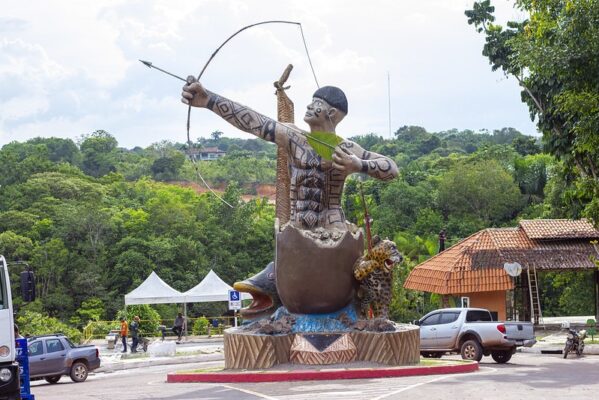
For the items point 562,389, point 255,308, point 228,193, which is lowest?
point 562,389

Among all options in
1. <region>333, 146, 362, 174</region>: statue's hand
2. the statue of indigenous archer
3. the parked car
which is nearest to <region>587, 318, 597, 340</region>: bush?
the statue of indigenous archer

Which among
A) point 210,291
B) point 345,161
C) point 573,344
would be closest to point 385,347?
point 345,161

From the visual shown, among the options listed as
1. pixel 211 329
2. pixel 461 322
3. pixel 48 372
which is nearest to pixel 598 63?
pixel 461 322

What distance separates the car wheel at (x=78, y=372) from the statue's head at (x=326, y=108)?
8781 millimetres

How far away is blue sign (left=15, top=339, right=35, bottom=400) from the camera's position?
14873 mm

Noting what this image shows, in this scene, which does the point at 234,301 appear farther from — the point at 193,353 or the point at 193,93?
the point at 193,93

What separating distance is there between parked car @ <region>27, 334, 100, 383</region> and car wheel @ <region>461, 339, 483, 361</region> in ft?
30.6

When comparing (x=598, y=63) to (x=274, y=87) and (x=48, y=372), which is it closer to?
(x=274, y=87)

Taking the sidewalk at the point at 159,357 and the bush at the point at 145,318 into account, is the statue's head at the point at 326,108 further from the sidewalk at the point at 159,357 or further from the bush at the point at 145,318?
the bush at the point at 145,318

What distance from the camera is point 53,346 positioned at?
24984 millimetres

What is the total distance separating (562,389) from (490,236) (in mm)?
23215

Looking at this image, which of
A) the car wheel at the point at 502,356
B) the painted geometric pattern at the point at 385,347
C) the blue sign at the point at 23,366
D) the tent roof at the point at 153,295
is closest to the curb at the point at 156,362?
the tent roof at the point at 153,295

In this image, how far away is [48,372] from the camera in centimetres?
2450

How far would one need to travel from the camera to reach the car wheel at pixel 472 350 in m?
25.0
